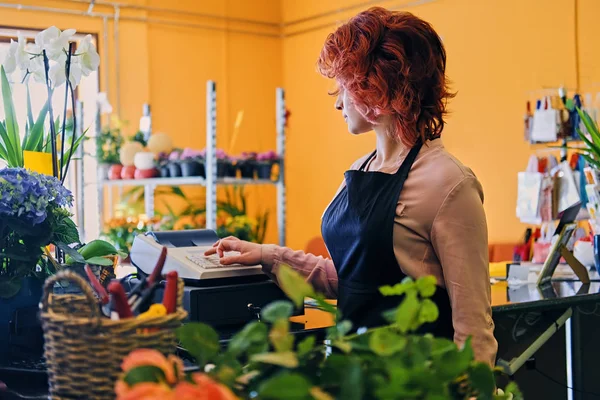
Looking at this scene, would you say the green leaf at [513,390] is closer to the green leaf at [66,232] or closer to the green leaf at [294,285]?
the green leaf at [294,285]

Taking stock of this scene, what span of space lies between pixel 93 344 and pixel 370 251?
939 mm

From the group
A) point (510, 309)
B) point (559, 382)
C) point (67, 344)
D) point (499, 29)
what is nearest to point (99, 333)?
point (67, 344)

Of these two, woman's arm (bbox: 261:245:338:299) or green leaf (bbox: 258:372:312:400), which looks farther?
woman's arm (bbox: 261:245:338:299)

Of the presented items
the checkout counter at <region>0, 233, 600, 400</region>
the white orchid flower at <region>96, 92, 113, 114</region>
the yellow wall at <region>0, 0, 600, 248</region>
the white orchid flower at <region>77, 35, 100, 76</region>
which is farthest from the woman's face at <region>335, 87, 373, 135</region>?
the white orchid flower at <region>96, 92, 113, 114</region>

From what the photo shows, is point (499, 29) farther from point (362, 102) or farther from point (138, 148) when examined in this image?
point (362, 102)

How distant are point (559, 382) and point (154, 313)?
224 cm

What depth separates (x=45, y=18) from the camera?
299 inches

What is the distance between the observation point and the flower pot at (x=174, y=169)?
5953 mm

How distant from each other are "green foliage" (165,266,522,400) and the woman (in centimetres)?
78

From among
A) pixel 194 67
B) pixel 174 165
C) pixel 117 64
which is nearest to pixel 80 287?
pixel 174 165

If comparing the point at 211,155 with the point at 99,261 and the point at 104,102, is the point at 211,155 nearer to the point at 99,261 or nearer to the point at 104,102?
the point at 104,102

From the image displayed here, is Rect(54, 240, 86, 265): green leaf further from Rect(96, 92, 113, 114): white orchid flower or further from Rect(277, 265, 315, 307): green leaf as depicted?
Rect(96, 92, 113, 114): white orchid flower

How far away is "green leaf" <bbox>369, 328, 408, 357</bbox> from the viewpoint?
818 mm

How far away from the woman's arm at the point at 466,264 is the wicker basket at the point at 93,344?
0.81 meters
